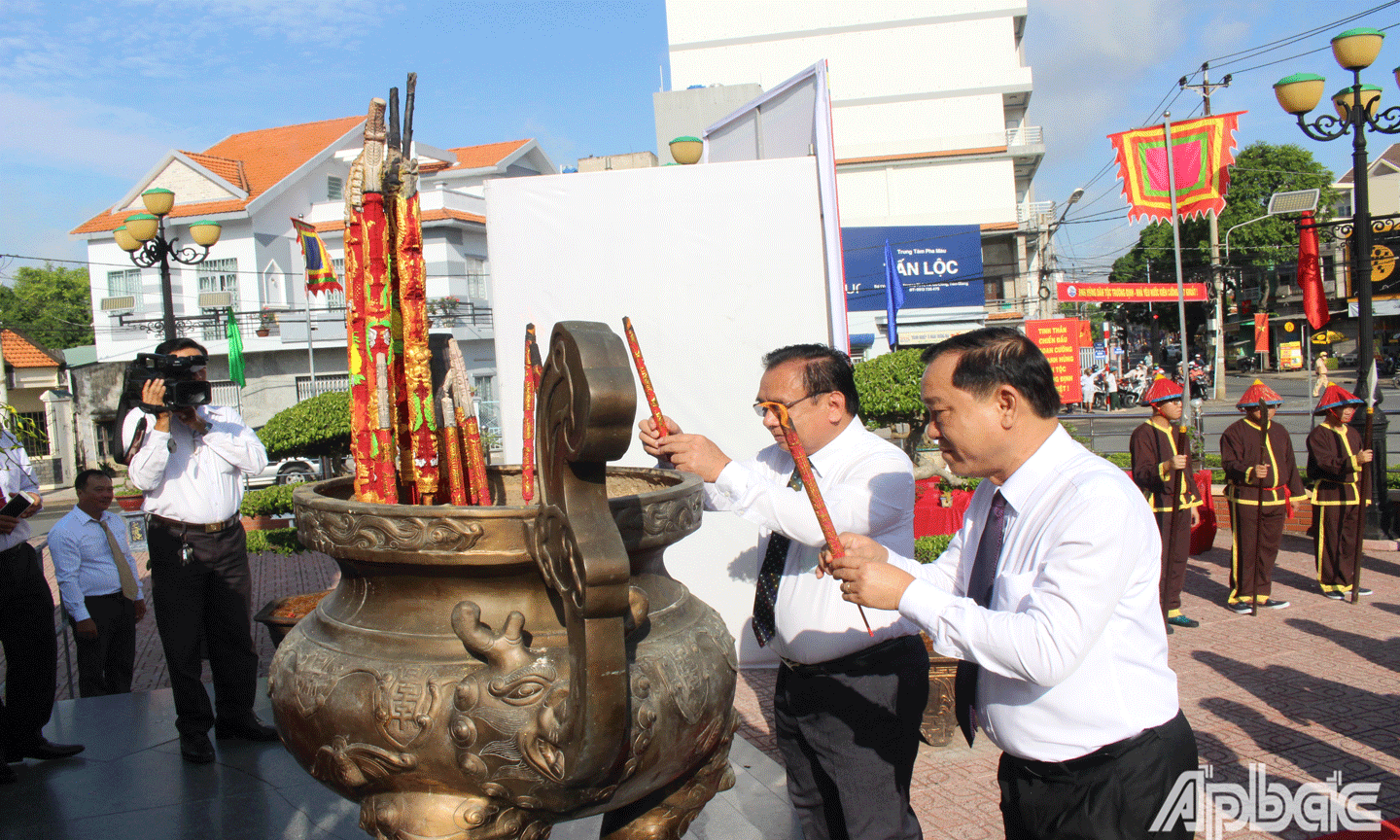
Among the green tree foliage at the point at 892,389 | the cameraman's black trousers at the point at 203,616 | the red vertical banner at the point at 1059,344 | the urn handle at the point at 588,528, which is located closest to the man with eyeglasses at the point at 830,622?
the urn handle at the point at 588,528

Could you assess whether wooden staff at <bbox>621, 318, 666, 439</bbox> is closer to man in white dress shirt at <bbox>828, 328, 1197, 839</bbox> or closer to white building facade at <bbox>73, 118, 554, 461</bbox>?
man in white dress shirt at <bbox>828, 328, 1197, 839</bbox>

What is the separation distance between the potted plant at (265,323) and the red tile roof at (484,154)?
20.9ft

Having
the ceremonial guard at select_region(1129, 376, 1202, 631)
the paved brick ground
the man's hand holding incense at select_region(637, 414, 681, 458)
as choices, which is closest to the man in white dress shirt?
the man's hand holding incense at select_region(637, 414, 681, 458)

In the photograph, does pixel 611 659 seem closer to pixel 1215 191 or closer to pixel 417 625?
pixel 417 625

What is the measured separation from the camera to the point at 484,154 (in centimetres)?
2706

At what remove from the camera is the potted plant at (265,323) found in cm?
2262

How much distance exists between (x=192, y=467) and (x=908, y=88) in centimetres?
2932

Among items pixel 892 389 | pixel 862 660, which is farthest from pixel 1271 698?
pixel 892 389

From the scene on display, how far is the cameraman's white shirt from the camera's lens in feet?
11.0

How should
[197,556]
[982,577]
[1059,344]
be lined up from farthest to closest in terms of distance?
[1059,344] → [197,556] → [982,577]

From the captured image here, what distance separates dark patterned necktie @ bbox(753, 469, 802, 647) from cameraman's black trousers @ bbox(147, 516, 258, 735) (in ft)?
7.24

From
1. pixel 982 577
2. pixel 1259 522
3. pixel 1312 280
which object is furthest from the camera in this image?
pixel 1312 280

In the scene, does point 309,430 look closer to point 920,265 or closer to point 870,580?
point 870,580

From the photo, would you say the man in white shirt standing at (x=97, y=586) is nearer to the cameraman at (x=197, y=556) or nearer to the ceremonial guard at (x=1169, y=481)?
the cameraman at (x=197, y=556)
